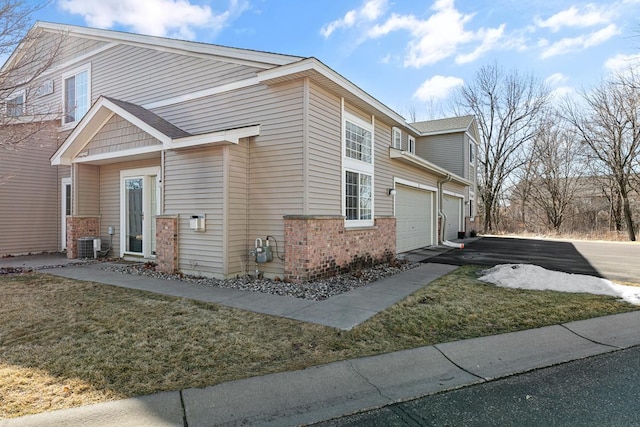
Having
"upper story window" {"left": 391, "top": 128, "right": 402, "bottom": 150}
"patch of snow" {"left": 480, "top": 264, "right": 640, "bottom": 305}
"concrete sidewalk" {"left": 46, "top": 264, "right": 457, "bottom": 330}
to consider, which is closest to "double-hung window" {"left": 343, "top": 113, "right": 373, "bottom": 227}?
"concrete sidewalk" {"left": 46, "top": 264, "right": 457, "bottom": 330}

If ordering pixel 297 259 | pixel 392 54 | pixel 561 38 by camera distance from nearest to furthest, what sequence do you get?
pixel 297 259 < pixel 561 38 < pixel 392 54

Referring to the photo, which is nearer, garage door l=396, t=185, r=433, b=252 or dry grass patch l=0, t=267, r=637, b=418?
dry grass patch l=0, t=267, r=637, b=418

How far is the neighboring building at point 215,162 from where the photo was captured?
719 centimetres

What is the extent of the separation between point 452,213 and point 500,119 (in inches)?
596

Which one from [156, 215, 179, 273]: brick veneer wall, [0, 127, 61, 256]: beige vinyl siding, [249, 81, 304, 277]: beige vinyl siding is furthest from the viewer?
[0, 127, 61, 256]: beige vinyl siding

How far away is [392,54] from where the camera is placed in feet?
52.8

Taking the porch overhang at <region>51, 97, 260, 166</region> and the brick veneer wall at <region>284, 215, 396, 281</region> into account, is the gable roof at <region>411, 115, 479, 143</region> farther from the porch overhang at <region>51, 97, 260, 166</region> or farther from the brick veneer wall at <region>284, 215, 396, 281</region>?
the porch overhang at <region>51, 97, 260, 166</region>

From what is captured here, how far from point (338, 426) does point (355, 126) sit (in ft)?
24.7

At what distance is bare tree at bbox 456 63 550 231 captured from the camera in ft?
92.2

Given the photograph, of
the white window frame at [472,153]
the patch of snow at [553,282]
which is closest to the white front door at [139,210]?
the patch of snow at [553,282]

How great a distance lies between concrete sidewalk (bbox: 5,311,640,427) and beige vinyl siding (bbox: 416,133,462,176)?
16110 millimetres

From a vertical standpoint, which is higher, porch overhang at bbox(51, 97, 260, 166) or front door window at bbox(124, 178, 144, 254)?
porch overhang at bbox(51, 97, 260, 166)

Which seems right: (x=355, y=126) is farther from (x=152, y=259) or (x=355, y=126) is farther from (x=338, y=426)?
(x=338, y=426)

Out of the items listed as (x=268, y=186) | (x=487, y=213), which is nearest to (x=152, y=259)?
(x=268, y=186)
